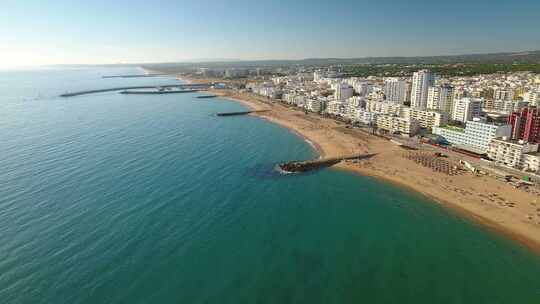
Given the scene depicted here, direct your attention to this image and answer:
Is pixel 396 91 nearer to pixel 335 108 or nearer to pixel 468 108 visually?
pixel 335 108

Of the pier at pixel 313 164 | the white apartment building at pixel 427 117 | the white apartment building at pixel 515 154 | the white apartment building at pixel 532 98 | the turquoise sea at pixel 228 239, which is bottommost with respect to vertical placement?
the turquoise sea at pixel 228 239

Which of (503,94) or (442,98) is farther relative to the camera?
(503,94)

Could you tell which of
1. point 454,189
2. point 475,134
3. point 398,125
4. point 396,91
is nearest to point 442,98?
point 396,91

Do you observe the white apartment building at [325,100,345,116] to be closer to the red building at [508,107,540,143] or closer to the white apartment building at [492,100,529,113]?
the white apartment building at [492,100,529,113]

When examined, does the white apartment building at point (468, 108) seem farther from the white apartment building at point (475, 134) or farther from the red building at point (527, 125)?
the red building at point (527, 125)

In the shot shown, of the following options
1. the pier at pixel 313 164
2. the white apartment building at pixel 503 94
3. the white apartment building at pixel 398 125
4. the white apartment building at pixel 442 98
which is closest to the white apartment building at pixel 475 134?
the white apartment building at pixel 398 125

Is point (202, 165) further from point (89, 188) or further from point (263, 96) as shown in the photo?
point (263, 96)
